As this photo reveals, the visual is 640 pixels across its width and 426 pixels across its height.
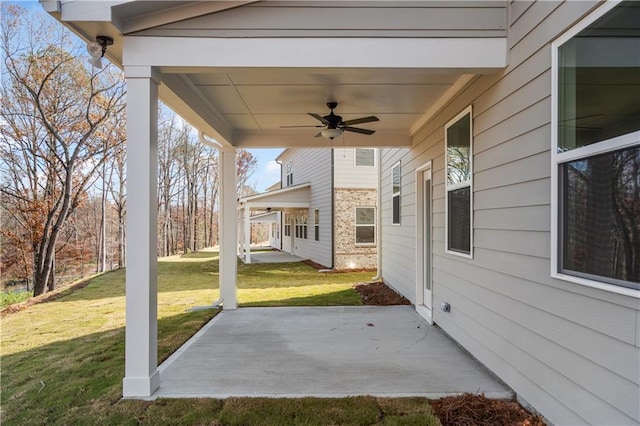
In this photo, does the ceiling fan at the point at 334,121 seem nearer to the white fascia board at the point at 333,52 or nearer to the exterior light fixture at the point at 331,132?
the exterior light fixture at the point at 331,132

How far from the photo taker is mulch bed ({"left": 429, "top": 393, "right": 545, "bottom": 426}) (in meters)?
2.65

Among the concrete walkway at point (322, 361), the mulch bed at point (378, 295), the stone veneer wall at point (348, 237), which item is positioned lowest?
the mulch bed at point (378, 295)

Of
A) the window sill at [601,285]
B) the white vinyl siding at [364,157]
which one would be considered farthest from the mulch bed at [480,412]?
the white vinyl siding at [364,157]

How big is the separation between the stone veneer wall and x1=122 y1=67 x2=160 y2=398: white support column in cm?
927

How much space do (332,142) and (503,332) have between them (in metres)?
4.34

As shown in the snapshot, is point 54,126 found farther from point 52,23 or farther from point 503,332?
point 503,332

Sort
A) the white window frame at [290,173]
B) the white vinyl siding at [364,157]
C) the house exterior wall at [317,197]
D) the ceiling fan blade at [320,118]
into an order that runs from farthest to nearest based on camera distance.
→ the white window frame at [290,173]
the house exterior wall at [317,197]
the white vinyl siding at [364,157]
the ceiling fan blade at [320,118]

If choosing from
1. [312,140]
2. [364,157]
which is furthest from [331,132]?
[364,157]

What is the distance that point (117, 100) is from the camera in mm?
13305

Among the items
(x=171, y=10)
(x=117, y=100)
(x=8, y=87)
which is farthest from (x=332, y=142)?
(x=8, y=87)

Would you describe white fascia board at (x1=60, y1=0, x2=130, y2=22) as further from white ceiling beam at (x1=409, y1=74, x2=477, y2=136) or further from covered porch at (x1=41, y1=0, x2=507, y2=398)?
white ceiling beam at (x1=409, y1=74, x2=477, y2=136)

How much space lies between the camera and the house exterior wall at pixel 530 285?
2.02m

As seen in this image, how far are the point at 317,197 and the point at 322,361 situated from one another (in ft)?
33.7

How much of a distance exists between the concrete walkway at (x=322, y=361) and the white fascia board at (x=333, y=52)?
118 inches
